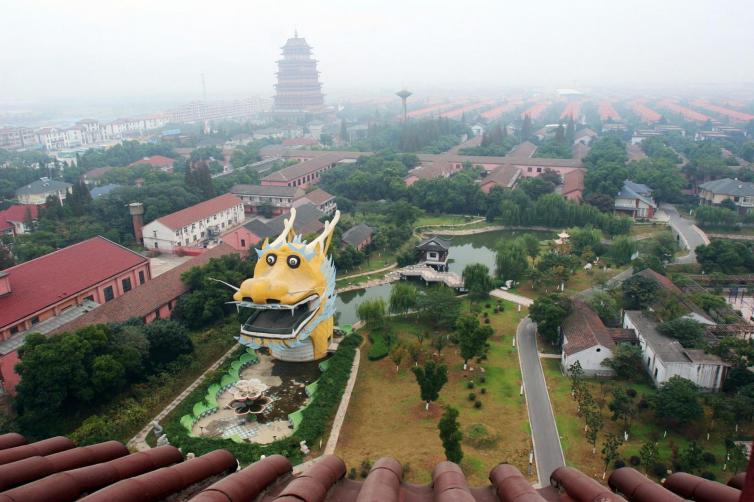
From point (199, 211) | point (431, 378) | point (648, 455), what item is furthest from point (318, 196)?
point (648, 455)

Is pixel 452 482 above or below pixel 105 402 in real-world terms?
above

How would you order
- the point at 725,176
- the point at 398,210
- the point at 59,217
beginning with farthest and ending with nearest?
the point at 725,176
the point at 398,210
the point at 59,217

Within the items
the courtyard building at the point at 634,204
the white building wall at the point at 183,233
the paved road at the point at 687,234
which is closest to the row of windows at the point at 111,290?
the white building wall at the point at 183,233

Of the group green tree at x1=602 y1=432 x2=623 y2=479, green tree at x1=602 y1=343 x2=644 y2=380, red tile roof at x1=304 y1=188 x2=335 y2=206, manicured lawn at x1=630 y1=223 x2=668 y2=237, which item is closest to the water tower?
red tile roof at x1=304 y1=188 x2=335 y2=206

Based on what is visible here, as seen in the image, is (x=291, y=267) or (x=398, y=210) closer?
(x=291, y=267)

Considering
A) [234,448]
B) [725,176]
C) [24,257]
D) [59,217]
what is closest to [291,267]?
[234,448]

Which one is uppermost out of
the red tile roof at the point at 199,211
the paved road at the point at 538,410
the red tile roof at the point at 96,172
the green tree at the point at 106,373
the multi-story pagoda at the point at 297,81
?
the multi-story pagoda at the point at 297,81

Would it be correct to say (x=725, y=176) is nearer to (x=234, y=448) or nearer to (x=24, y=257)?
(x=234, y=448)

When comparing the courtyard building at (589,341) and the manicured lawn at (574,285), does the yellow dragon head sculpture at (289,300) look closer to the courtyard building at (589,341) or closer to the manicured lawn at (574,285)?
the courtyard building at (589,341)
